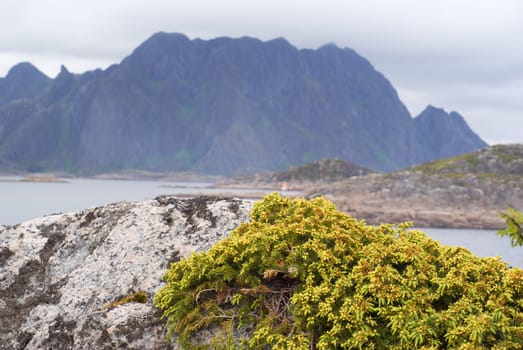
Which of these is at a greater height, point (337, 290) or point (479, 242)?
point (337, 290)

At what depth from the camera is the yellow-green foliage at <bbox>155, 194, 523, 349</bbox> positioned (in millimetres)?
7320

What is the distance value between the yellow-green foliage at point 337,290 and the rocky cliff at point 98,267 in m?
0.96

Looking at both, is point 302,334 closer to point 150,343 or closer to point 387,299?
point 387,299

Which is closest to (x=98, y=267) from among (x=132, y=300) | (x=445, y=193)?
(x=132, y=300)

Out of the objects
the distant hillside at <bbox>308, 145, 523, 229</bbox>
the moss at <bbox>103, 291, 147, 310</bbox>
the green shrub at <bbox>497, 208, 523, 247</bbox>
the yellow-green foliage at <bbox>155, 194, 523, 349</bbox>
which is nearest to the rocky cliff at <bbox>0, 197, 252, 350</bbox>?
the moss at <bbox>103, 291, 147, 310</bbox>

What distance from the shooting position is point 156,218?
1166 centimetres

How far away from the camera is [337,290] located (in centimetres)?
792

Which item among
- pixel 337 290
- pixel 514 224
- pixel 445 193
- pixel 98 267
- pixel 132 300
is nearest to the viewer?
pixel 337 290

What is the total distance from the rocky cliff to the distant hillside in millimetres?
102335

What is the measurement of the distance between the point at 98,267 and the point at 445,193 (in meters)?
132

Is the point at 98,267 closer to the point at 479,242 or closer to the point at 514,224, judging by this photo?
the point at 514,224

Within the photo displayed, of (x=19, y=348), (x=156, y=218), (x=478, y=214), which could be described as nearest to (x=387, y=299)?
(x=156, y=218)

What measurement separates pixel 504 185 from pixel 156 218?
13730 centimetres

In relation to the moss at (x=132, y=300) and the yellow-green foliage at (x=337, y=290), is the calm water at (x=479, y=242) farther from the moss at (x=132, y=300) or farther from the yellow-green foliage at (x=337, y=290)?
the moss at (x=132, y=300)
